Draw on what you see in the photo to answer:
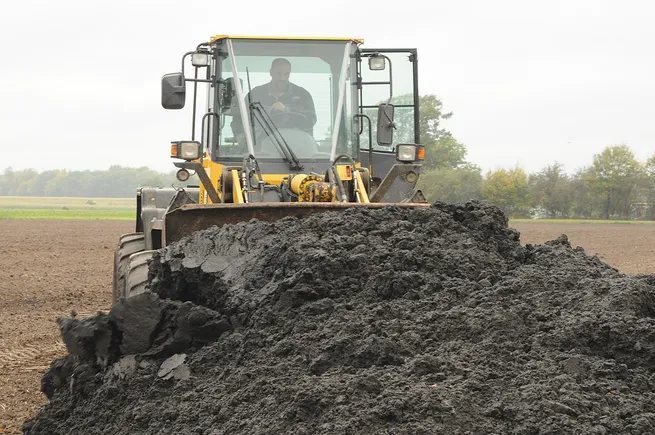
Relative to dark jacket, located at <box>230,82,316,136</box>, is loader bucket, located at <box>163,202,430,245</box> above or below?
below

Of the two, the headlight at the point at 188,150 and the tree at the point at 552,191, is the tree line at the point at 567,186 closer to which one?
the tree at the point at 552,191

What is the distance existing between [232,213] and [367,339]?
2.50 m

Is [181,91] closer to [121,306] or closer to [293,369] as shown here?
[121,306]


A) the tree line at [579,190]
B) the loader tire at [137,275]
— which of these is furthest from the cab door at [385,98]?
the tree line at [579,190]

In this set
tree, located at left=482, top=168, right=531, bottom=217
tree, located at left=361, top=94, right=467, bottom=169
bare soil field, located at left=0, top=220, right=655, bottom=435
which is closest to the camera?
bare soil field, located at left=0, top=220, right=655, bottom=435

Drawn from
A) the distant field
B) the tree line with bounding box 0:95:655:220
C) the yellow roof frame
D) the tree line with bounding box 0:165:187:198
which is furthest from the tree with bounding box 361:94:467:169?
the tree line with bounding box 0:165:187:198

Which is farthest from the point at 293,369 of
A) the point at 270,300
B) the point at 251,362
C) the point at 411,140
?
the point at 411,140

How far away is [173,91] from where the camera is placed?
6.93 meters

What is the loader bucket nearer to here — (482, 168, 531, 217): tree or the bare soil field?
the bare soil field

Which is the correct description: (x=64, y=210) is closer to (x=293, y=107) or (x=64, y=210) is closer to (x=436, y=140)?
(x=436, y=140)

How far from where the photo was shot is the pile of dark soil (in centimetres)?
336

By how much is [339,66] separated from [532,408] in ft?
15.8

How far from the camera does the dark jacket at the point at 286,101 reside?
7.27 metres

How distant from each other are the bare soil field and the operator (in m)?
2.67
